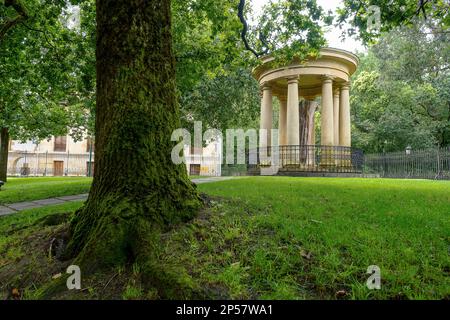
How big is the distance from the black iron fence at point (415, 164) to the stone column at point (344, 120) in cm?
390

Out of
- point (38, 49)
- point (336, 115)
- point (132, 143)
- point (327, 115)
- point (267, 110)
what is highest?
point (38, 49)

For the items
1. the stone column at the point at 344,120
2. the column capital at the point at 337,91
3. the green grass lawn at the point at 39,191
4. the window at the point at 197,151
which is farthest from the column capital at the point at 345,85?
the window at the point at 197,151

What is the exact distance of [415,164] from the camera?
17.4 m

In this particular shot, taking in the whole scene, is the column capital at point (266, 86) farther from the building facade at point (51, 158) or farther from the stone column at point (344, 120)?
the building facade at point (51, 158)

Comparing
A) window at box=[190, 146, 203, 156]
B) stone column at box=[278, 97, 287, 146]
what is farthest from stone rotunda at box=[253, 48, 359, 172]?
window at box=[190, 146, 203, 156]

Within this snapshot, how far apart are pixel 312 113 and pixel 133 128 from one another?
46.9ft

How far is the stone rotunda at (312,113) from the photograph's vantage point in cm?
1379

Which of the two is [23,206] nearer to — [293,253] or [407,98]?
[293,253]

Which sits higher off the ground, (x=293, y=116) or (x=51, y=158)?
(x=293, y=116)

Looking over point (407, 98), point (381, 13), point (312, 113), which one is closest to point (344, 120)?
point (312, 113)

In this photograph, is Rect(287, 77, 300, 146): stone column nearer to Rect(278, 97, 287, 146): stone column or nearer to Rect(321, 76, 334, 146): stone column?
Rect(321, 76, 334, 146): stone column

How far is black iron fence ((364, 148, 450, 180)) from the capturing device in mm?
16266

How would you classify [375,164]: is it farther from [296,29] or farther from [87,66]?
[87,66]

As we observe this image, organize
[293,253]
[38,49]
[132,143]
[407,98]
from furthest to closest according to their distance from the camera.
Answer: [407,98] < [38,49] < [132,143] < [293,253]
